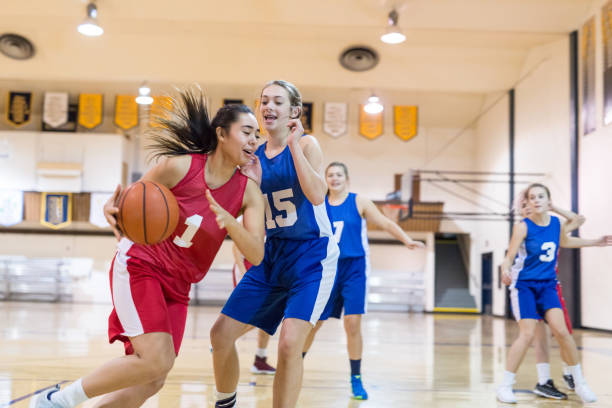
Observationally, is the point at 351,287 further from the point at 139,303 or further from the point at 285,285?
the point at 139,303

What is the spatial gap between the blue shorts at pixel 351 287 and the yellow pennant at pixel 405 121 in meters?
11.8

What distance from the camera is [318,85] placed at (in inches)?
592

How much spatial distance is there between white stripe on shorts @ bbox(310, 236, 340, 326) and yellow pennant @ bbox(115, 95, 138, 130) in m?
14.0

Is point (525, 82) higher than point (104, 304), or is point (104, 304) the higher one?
point (525, 82)

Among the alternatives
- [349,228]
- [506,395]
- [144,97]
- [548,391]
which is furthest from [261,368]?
[144,97]

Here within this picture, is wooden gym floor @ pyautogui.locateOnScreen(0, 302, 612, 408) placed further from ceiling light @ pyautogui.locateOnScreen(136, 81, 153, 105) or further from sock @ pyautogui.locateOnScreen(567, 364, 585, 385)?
ceiling light @ pyautogui.locateOnScreen(136, 81, 153, 105)

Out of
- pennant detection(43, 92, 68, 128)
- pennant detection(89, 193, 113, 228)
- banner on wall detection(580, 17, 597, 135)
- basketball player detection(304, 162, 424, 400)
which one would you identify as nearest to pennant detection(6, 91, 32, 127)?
pennant detection(43, 92, 68, 128)

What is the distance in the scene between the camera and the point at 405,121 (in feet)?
53.0

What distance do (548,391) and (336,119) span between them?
12.2 m

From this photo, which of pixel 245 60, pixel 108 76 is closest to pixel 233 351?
pixel 245 60

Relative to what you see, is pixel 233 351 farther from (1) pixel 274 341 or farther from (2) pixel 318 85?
(2) pixel 318 85

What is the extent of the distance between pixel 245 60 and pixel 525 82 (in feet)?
22.1

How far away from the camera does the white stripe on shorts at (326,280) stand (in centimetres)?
283

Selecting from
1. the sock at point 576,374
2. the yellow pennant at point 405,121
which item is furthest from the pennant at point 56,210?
the sock at point 576,374
